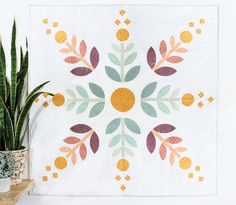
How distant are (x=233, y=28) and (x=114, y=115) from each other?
0.81 m

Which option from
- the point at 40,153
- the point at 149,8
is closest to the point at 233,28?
the point at 149,8

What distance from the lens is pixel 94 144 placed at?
1888 mm

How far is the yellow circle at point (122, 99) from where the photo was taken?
1882 mm

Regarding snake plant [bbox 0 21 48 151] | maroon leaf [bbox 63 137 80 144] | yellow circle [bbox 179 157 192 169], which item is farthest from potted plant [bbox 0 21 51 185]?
yellow circle [bbox 179 157 192 169]

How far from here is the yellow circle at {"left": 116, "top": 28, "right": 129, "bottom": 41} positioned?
73.7 inches

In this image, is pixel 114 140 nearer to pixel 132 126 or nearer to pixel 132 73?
pixel 132 126

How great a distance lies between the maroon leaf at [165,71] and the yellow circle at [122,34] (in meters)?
0.25

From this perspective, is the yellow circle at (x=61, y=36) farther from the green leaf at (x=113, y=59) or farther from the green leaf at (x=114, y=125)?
the green leaf at (x=114, y=125)

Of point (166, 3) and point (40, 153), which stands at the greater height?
point (166, 3)

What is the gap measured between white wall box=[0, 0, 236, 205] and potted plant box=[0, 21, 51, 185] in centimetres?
16

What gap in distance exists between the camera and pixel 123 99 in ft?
6.17

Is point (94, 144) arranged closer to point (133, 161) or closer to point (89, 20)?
point (133, 161)

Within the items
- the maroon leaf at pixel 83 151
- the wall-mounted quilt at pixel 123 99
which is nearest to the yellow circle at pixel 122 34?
the wall-mounted quilt at pixel 123 99

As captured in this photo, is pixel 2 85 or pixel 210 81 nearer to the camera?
pixel 2 85
